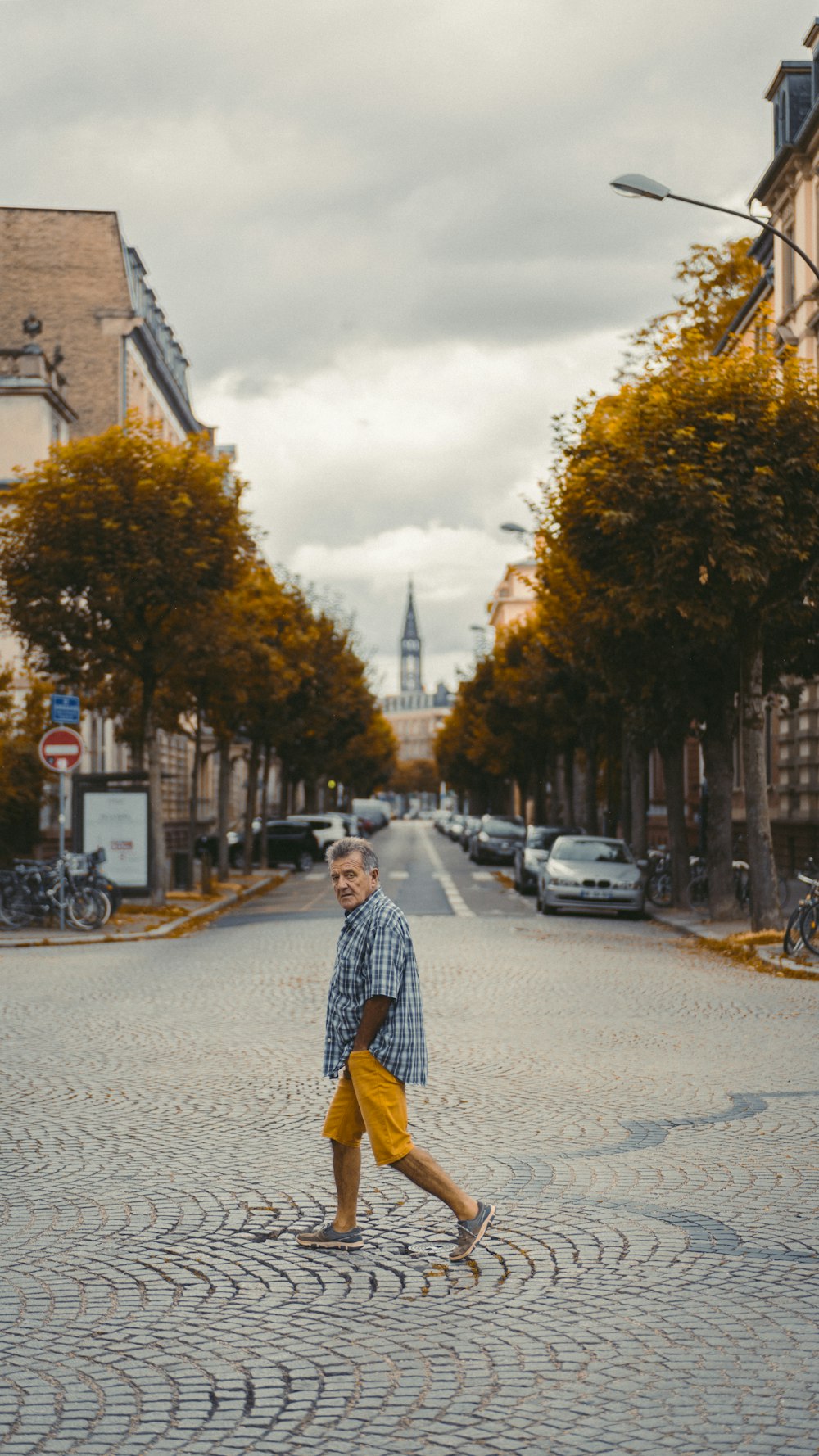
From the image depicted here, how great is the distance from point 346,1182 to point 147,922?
64.8 feet

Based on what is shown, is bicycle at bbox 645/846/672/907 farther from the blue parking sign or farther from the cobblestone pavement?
the cobblestone pavement

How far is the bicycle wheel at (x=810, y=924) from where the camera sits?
1903 centimetres

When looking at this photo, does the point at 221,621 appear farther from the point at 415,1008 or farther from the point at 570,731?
the point at 415,1008

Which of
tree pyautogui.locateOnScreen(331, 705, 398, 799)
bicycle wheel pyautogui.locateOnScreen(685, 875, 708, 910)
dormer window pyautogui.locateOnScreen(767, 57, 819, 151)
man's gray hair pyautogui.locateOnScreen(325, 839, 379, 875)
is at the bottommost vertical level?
bicycle wheel pyautogui.locateOnScreen(685, 875, 708, 910)

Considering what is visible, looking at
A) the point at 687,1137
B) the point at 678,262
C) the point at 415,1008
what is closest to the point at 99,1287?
the point at 415,1008

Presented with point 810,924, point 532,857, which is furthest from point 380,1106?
point 532,857

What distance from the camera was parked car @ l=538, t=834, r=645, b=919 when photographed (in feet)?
90.6

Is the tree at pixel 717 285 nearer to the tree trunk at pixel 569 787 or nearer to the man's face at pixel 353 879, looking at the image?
the tree trunk at pixel 569 787

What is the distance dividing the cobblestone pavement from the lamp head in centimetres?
1050

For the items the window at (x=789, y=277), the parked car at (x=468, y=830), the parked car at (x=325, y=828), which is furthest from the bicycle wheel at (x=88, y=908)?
the parked car at (x=468, y=830)

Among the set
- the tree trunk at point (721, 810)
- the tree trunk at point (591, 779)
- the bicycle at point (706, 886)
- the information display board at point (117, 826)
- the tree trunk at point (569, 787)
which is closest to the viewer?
the tree trunk at point (721, 810)

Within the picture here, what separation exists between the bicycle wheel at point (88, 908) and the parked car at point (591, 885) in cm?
745

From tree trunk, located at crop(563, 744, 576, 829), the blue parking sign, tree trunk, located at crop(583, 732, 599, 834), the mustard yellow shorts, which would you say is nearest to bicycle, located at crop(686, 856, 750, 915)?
the blue parking sign

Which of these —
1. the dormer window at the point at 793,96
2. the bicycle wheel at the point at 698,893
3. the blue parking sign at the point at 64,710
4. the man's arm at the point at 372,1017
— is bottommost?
the bicycle wheel at the point at 698,893
